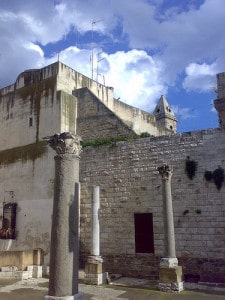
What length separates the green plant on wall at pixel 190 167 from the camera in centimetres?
1199

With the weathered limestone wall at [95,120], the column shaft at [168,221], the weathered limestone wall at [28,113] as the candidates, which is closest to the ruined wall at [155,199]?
the weathered limestone wall at [95,120]

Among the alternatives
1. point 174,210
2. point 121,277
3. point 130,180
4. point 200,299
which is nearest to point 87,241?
point 121,277

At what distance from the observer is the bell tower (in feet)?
109

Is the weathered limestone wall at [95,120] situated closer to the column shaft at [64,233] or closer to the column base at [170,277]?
the column base at [170,277]

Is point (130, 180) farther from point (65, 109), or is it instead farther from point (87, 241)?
point (65, 109)

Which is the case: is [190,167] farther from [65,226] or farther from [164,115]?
[164,115]

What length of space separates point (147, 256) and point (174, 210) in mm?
2102

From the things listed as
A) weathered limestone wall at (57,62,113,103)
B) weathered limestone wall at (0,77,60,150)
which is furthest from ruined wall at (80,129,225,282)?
weathered limestone wall at (57,62,113,103)

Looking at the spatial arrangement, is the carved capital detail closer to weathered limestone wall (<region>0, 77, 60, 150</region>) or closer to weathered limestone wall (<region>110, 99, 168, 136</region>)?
weathered limestone wall (<region>0, 77, 60, 150</region>)

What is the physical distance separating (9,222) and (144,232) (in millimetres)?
7280

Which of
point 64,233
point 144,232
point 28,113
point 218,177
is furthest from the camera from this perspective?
point 28,113

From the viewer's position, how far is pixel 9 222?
16109 mm

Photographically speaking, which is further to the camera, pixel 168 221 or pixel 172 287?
pixel 168 221

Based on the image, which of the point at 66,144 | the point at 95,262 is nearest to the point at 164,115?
the point at 95,262
